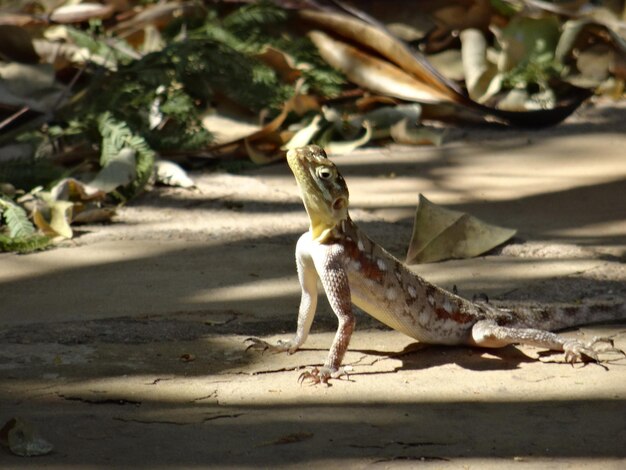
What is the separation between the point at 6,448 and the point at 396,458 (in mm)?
1074

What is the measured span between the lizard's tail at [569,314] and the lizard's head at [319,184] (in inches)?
31.8

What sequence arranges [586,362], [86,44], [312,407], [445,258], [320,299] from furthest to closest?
[86,44], [445,258], [320,299], [586,362], [312,407]

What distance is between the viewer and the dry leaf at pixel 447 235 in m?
5.20

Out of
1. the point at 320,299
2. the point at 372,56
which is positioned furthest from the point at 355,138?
the point at 320,299

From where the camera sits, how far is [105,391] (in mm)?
3588

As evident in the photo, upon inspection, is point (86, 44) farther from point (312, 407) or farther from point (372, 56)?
point (312, 407)

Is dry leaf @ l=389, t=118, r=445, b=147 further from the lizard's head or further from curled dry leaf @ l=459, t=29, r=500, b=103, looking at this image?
the lizard's head

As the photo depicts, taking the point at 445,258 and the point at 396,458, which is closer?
the point at 396,458

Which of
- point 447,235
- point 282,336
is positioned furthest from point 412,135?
point 282,336

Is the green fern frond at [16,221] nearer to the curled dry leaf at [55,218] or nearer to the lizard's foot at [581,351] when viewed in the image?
the curled dry leaf at [55,218]

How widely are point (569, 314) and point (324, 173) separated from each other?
3.81 ft

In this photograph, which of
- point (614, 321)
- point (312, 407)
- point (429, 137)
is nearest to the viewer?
point (312, 407)

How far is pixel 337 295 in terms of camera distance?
3.95 metres

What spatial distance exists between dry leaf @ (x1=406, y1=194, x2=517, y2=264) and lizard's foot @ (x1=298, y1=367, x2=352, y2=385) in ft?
4.70
